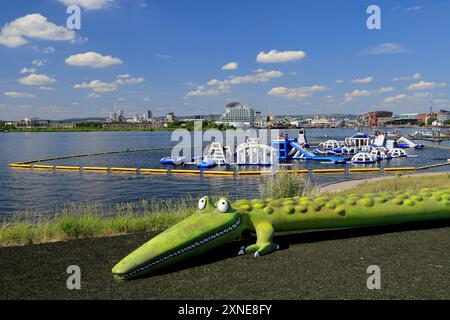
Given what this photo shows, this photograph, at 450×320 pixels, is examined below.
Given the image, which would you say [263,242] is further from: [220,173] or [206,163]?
[206,163]

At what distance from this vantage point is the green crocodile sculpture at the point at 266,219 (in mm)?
8164

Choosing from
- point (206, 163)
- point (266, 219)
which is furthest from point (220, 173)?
point (266, 219)

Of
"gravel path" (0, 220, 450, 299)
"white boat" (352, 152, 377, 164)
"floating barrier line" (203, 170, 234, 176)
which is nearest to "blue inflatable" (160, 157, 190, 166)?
"floating barrier line" (203, 170, 234, 176)

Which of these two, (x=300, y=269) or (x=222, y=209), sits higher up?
(x=222, y=209)

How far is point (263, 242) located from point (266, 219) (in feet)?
2.28

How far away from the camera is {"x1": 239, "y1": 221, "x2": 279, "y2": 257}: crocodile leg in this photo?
9.39 metres

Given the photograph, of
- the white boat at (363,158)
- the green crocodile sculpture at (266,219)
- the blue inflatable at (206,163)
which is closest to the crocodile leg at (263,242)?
the green crocodile sculpture at (266,219)

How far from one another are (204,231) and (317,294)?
2791 mm

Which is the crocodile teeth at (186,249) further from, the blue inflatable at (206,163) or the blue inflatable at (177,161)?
the blue inflatable at (177,161)

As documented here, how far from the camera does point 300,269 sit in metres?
8.39
